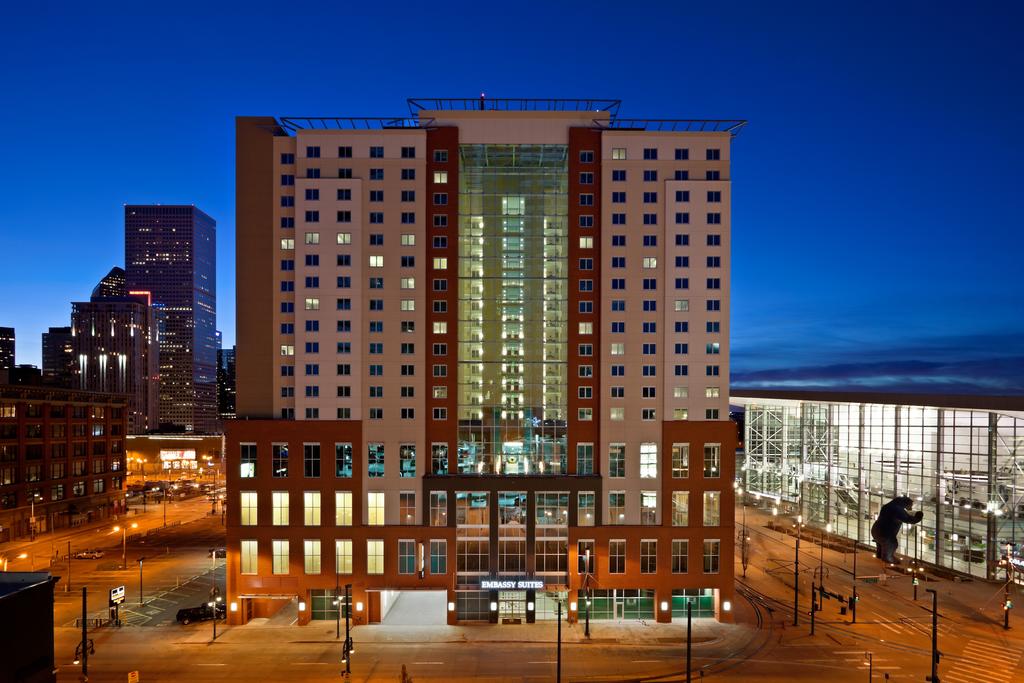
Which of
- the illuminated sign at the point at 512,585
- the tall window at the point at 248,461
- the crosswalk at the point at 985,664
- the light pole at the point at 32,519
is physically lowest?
the light pole at the point at 32,519

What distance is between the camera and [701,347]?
195ft

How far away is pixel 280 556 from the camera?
57.5 metres

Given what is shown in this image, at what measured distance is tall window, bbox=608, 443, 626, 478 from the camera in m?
58.9

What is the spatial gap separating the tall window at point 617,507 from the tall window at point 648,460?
2849 millimetres

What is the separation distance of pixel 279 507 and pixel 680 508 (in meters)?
39.2

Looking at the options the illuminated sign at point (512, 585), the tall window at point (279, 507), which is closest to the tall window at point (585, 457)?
the illuminated sign at point (512, 585)

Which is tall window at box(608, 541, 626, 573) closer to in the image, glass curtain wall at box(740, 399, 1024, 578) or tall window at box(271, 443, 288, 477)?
tall window at box(271, 443, 288, 477)

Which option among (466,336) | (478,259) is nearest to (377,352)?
(466,336)

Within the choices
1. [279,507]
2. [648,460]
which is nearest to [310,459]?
[279,507]

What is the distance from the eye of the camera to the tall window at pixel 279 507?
57875 mm

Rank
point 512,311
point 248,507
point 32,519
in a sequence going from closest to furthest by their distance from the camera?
point 248,507, point 512,311, point 32,519

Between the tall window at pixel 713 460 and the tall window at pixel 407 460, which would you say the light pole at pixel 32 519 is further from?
the tall window at pixel 713 460

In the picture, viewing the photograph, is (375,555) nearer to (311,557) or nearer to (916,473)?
(311,557)

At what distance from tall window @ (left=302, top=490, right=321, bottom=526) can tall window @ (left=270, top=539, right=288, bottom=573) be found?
9.78ft
